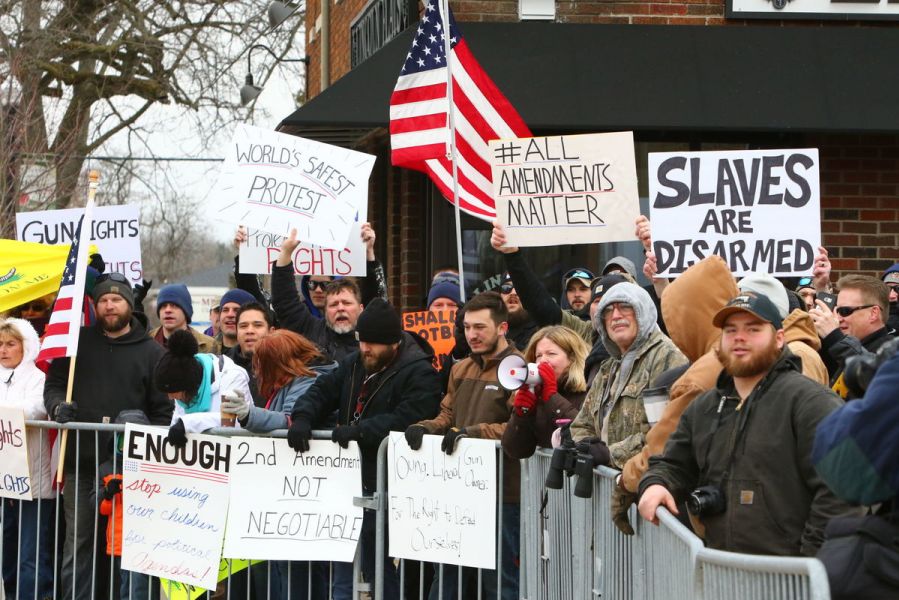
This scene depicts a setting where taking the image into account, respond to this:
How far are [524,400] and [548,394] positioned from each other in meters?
0.17

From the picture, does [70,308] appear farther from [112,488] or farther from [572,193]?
[572,193]

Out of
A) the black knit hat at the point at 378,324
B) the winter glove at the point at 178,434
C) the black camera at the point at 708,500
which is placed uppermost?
the black knit hat at the point at 378,324

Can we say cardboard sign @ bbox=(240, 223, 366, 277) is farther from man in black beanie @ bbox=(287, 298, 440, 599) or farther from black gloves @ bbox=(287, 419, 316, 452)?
black gloves @ bbox=(287, 419, 316, 452)

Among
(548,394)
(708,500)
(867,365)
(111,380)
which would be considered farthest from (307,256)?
(867,365)

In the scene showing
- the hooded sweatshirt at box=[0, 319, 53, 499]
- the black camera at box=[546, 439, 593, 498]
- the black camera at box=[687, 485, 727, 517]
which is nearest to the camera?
the black camera at box=[687, 485, 727, 517]

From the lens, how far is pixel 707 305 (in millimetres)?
5238

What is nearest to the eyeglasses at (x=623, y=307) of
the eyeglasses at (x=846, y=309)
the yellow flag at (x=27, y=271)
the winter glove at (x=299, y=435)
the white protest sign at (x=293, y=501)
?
the eyeglasses at (x=846, y=309)

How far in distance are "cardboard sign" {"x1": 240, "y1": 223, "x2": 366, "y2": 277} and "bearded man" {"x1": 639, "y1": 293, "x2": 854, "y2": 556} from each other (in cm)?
512

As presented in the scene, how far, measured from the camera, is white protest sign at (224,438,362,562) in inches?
282

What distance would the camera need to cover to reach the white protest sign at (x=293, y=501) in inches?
282

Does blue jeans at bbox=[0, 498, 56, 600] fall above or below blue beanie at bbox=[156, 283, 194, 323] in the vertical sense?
below

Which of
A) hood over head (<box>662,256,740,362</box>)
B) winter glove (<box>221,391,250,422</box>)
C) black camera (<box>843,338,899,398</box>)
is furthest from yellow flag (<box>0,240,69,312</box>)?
black camera (<box>843,338,899,398</box>)

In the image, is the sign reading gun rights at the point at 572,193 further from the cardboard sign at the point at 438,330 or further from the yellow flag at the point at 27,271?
the yellow flag at the point at 27,271

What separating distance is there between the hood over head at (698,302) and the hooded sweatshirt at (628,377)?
48 cm
